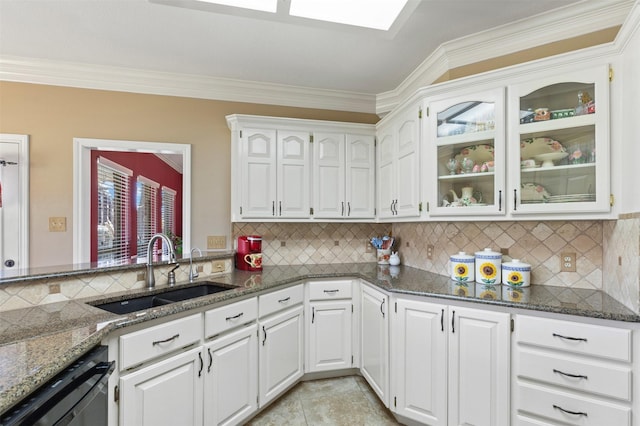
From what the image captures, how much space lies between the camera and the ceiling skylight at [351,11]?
4.23ft

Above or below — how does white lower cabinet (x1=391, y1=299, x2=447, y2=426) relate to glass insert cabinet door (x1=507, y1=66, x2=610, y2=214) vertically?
below

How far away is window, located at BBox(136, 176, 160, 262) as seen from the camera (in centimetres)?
496

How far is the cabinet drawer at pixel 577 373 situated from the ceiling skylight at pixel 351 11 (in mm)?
1815

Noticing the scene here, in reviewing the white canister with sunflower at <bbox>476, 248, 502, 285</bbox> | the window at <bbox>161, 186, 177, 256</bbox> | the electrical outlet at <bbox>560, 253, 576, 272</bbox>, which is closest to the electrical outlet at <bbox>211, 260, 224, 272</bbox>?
the white canister with sunflower at <bbox>476, 248, 502, 285</bbox>

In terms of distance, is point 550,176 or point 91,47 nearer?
point 550,176

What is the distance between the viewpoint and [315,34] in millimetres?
2131

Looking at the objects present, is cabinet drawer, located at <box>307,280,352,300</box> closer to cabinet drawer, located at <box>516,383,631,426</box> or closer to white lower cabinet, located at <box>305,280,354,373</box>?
white lower cabinet, located at <box>305,280,354,373</box>

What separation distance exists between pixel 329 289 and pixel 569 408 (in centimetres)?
157

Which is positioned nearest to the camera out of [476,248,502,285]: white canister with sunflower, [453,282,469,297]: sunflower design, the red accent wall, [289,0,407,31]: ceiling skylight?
[289,0,407,31]: ceiling skylight

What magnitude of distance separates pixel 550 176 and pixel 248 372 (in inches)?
89.4

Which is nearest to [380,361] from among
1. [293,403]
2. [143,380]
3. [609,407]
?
[293,403]

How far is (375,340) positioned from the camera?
7.40 ft

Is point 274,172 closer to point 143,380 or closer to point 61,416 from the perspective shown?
point 143,380

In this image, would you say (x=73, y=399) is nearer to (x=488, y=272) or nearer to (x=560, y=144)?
(x=488, y=272)
